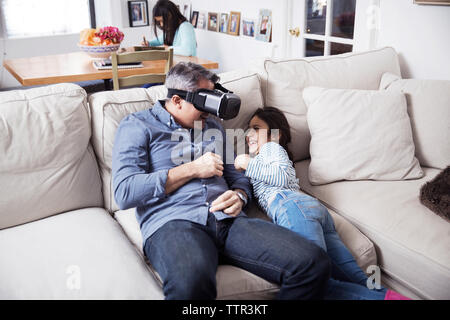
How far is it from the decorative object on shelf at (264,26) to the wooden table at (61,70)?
2.13 feet

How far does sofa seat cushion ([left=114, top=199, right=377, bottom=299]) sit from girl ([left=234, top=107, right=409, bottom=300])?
0.07 metres

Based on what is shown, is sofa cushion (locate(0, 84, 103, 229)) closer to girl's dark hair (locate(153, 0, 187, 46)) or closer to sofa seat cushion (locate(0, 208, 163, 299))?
sofa seat cushion (locate(0, 208, 163, 299))

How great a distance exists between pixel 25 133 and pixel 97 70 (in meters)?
1.55

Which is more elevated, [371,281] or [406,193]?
[406,193]

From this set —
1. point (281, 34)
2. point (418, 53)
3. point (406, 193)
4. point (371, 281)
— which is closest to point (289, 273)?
point (371, 281)

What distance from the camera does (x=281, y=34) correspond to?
11.3 ft

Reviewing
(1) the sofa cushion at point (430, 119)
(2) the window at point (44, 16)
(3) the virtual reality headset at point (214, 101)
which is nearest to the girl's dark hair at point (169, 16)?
(2) the window at point (44, 16)

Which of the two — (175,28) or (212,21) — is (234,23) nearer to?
(212,21)

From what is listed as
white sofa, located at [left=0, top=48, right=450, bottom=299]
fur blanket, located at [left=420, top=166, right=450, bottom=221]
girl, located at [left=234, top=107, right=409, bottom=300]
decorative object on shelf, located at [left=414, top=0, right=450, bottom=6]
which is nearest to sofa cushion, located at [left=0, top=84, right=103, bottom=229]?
white sofa, located at [left=0, top=48, right=450, bottom=299]

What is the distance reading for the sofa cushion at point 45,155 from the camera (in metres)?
1.56
